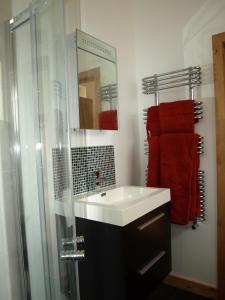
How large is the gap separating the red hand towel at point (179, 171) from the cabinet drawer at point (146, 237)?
137 mm

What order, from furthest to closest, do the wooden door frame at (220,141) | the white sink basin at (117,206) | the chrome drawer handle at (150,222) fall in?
1. the wooden door frame at (220,141)
2. the chrome drawer handle at (150,222)
3. the white sink basin at (117,206)

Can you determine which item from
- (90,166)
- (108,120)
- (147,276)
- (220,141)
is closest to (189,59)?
(220,141)

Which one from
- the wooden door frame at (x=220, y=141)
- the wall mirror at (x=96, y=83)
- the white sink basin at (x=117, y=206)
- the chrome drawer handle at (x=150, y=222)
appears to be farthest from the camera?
the wooden door frame at (x=220, y=141)

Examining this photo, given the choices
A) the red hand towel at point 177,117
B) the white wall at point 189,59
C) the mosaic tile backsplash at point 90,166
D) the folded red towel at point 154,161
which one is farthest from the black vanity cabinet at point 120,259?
the red hand towel at point 177,117

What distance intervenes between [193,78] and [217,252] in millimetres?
1367

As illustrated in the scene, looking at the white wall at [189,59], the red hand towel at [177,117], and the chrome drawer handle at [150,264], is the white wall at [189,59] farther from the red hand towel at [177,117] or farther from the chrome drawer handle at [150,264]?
the chrome drawer handle at [150,264]

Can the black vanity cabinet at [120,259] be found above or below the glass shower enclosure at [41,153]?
below

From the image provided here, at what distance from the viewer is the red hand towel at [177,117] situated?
1804mm

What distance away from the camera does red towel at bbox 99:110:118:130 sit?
1.76 meters

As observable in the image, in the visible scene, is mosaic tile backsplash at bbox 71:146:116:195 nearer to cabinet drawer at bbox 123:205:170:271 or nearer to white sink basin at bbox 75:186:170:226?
white sink basin at bbox 75:186:170:226

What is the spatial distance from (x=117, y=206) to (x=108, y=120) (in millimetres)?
742

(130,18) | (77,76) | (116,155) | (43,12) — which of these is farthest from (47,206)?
(130,18)

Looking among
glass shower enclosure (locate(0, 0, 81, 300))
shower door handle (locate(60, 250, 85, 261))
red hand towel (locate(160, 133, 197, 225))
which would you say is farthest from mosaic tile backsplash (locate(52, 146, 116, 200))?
shower door handle (locate(60, 250, 85, 261))

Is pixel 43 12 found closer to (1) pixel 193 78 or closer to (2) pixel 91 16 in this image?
(2) pixel 91 16
